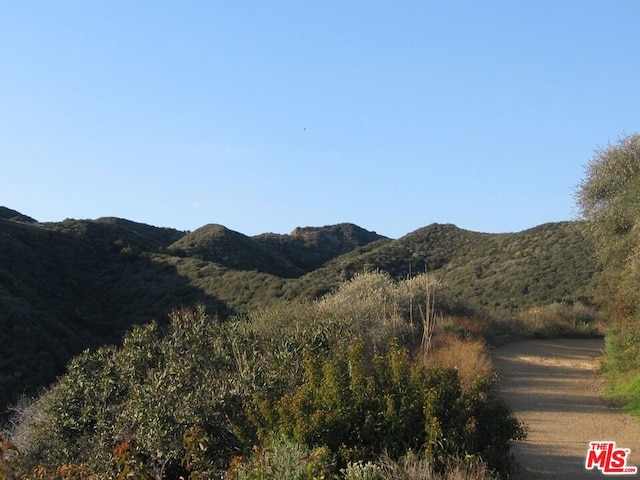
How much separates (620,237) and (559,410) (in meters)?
5.27

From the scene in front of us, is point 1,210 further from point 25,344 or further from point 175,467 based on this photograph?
point 175,467

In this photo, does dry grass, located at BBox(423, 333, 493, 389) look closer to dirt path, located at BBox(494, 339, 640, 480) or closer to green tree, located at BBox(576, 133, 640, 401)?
dirt path, located at BBox(494, 339, 640, 480)

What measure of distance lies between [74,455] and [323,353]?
9.97ft

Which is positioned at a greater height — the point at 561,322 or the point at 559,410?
the point at 561,322

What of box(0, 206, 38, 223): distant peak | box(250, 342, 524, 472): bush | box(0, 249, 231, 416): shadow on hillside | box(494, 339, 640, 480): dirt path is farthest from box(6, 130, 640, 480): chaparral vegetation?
box(0, 206, 38, 223): distant peak

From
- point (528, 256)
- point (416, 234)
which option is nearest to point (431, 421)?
point (528, 256)

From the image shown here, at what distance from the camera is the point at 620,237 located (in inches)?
629

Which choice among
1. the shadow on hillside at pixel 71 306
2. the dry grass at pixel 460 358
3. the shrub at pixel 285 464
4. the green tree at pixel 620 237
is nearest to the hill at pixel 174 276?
the shadow on hillside at pixel 71 306

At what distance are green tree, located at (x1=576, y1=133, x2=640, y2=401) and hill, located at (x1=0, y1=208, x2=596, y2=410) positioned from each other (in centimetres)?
741

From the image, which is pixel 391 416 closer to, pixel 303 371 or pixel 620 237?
pixel 303 371

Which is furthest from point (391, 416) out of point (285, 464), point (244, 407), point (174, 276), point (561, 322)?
point (174, 276)

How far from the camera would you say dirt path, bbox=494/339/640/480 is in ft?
28.4

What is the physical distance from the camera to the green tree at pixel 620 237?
13.7 metres

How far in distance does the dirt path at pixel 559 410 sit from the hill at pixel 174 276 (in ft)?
19.9
